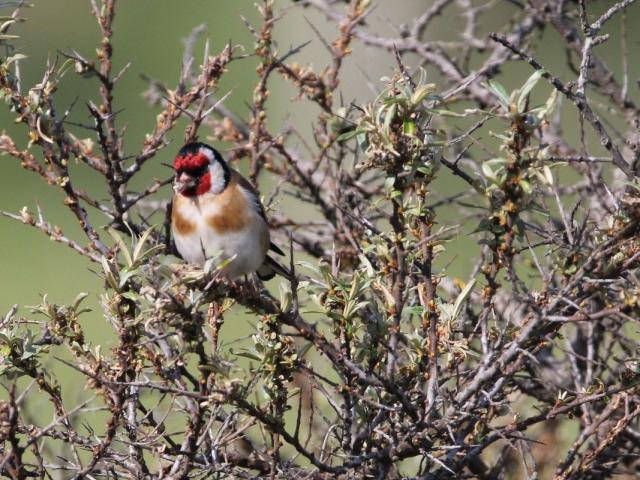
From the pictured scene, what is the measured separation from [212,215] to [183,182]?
146 mm

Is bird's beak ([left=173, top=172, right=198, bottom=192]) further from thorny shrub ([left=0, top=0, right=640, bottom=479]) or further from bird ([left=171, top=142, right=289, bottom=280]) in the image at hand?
thorny shrub ([left=0, top=0, right=640, bottom=479])

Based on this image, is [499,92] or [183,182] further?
[183,182]

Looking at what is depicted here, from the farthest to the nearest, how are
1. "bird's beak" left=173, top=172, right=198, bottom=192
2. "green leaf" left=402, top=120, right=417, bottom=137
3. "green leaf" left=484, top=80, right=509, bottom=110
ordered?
"bird's beak" left=173, top=172, right=198, bottom=192, "green leaf" left=402, top=120, right=417, bottom=137, "green leaf" left=484, top=80, right=509, bottom=110

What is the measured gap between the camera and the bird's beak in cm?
344

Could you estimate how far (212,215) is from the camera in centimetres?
349

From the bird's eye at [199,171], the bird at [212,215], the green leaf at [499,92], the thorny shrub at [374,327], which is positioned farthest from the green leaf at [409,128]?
the bird's eye at [199,171]

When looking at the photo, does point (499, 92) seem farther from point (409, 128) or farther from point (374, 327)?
point (374, 327)

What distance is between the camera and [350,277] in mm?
2809

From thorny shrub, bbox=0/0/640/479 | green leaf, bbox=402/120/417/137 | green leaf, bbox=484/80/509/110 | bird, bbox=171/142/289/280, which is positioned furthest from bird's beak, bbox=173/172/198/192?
green leaf, bbox=484/80/509/110

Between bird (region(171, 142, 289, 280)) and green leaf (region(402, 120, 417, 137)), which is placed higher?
bird (region(171, 142, 289, 280))

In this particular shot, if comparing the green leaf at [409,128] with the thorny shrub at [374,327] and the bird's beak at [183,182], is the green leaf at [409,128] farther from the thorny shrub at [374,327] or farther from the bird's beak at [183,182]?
the bird's beak at [183,182]

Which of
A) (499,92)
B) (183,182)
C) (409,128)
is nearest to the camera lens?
(499,92)

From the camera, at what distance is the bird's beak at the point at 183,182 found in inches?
136

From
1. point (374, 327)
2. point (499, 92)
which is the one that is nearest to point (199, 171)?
point (374, 327)
